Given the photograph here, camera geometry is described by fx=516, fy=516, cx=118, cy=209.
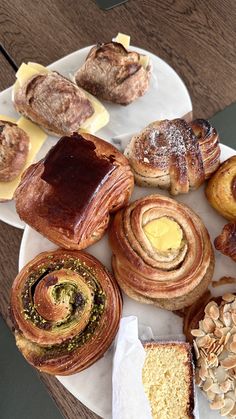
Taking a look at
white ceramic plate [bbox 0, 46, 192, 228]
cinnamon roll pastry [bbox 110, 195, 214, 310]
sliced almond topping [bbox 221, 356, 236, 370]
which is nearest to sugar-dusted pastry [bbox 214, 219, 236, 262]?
cinnamon roll pastry [bbox 110, 195, 214, 310]

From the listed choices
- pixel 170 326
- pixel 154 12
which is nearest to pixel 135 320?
pixel 170 326

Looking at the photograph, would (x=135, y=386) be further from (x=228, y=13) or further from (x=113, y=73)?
(x=228, y=13)

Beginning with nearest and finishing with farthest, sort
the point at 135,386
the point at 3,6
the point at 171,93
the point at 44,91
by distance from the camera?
the point at 135,386 < the point at 44,91 < the point at 171,93 < the point at 3,6

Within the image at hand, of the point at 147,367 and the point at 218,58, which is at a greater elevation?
the point at 218,58

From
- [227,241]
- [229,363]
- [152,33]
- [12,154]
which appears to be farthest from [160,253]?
[152,33]

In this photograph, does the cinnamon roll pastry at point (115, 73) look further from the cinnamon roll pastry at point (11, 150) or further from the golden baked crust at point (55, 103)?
the cinnamon roll pastry at point (11, 150)

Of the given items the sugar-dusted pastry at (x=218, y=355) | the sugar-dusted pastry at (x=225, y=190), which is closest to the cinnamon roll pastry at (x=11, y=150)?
the sugar-dusted pastry at (x=225, y=190)
